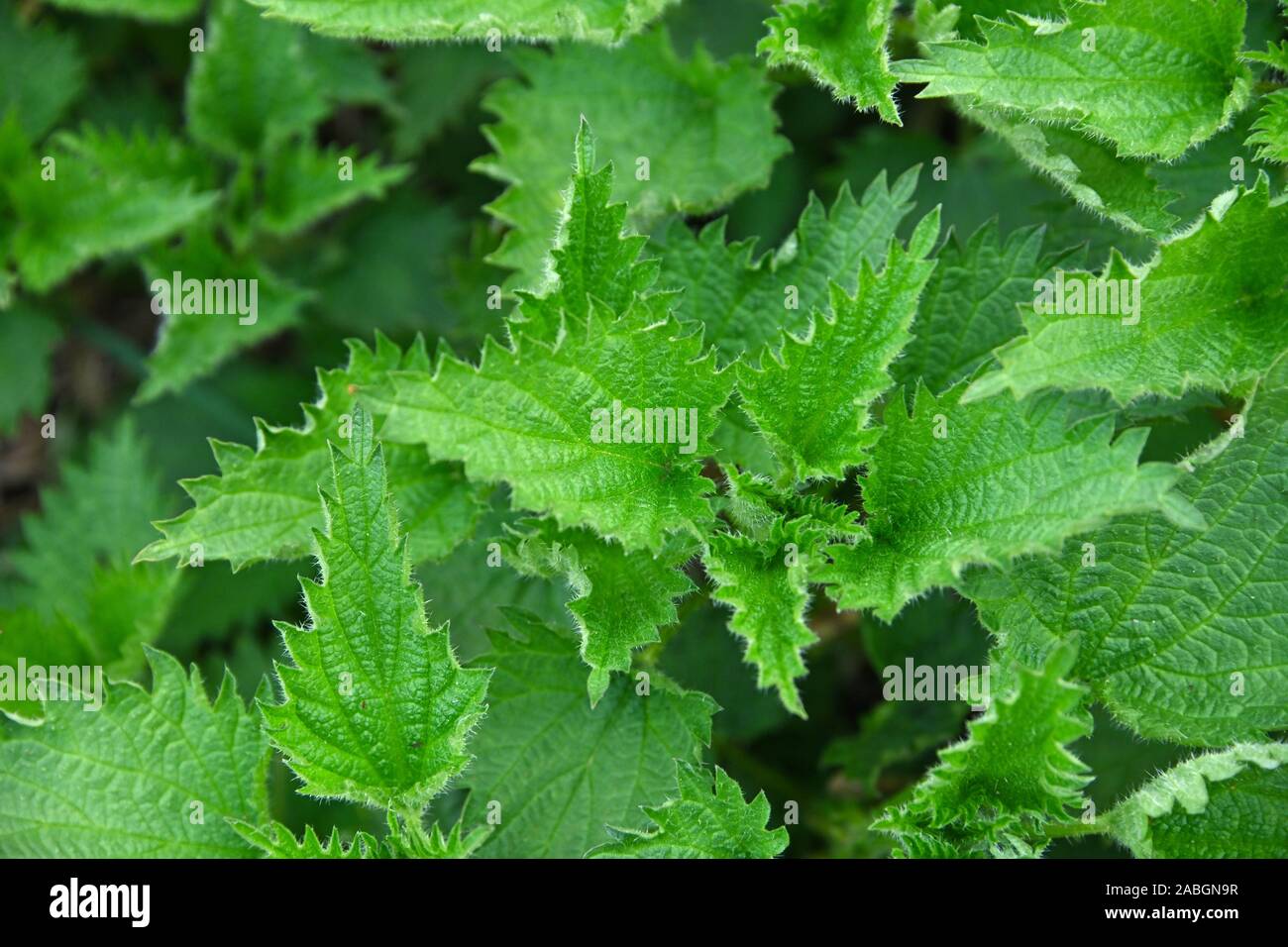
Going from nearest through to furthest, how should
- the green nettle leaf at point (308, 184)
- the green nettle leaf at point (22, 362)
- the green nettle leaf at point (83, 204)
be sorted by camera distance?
1. the green nettle leaf at point (83, 204)
2. the green nettle leaf at point (308, 184)
3. the green nettle leaf at point (22, 362)

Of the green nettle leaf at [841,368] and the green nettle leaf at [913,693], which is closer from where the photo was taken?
the green nettle leaf at [841,368]

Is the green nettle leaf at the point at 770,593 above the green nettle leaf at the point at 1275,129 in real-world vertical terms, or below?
below

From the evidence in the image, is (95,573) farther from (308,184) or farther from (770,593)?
(770,593)

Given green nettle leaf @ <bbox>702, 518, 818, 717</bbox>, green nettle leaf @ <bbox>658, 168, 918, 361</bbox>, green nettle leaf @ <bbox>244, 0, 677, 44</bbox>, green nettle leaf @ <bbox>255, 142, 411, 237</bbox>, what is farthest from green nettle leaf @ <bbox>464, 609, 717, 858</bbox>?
green nettle leaf @ <bbox>255, 142, 411, 237</bbox>

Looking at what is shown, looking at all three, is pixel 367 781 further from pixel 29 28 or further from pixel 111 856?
pixel 29 28

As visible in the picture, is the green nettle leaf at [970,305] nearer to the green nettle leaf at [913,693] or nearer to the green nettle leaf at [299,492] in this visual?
the green nettle leaf at [913,693]

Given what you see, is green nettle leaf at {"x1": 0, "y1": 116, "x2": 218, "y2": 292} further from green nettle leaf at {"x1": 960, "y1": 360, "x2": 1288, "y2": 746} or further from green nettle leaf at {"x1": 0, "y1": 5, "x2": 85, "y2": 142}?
green nettle leaf at {"x1": 960, "y1": 360, "x2": 1288, "y2": 746}

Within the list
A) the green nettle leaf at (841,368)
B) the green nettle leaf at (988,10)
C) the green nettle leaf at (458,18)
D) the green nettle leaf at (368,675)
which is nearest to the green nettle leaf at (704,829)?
the green nettle leaf at (368,675)
